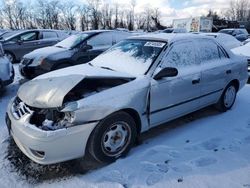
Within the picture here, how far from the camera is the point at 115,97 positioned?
352cm

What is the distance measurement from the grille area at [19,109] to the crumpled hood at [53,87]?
75 millimetres

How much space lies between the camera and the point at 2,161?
3734 millimetres

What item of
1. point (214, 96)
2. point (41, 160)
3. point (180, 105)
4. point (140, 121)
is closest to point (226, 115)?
point (214, 96)

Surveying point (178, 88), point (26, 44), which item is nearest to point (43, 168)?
point (178, 88)

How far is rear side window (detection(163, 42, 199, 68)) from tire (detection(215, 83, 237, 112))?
109 centimetres

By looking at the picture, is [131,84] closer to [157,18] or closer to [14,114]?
[14,114]

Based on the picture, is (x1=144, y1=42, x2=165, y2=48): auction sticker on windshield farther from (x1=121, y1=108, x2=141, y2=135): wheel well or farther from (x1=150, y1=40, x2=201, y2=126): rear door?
(x1=121, y1=108, x2=141, y2=135): wheel well

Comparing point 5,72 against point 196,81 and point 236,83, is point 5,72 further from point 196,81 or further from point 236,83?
point 236,83

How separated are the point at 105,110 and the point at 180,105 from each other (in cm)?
152

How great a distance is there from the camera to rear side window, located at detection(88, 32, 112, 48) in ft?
27.3

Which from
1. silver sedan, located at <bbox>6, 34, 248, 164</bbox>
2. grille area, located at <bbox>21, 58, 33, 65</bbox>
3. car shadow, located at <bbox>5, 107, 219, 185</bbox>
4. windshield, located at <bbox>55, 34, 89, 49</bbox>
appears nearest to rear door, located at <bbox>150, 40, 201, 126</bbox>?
silver sedan, located at <bbox>6, 34, 248, 164</bbox>

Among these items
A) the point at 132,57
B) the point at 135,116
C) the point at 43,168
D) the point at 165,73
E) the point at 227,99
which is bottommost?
the point at 43,168

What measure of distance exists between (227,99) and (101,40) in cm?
432

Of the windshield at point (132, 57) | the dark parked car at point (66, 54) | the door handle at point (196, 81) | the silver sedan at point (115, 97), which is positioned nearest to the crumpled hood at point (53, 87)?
the silver sedan at point (115, 97)
